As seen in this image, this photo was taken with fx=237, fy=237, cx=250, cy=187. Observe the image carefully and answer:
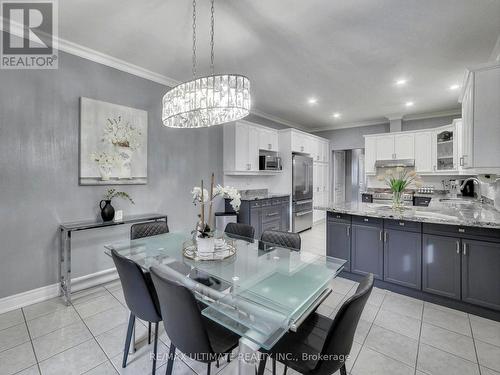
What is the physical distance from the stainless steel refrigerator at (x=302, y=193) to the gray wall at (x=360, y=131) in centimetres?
144

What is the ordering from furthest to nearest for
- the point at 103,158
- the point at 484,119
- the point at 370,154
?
the point at 370,154
the point at 103,158
the point at 484,119

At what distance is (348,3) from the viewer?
206 cm

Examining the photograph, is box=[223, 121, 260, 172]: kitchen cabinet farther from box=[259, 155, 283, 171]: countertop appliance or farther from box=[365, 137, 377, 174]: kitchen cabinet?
box=[365, 137, 377, 174]: kitchen cabinet

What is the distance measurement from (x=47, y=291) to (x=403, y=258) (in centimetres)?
403

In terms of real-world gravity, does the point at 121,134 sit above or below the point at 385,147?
below

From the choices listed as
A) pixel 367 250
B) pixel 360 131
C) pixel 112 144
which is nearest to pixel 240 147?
pixel 112 144

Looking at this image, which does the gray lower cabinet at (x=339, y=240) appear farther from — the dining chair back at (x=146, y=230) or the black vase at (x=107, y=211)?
the black vase at (x=107, y=211)

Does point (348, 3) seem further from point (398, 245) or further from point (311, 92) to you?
point (398, 245)

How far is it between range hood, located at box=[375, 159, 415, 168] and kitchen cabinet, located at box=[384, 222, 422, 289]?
11.5 ft

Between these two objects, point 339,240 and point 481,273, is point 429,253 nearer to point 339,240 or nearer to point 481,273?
point 481,273

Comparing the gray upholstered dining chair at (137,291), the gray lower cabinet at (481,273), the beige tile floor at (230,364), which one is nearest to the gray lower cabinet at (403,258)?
the beige tile floor at (230,364)

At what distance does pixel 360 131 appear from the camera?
6.56 metres

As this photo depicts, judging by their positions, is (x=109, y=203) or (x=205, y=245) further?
(x=109, y=203)

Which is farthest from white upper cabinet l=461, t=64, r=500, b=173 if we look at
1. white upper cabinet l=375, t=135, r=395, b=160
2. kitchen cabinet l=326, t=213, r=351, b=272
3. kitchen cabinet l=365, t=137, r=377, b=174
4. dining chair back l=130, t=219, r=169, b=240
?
kitchen cabinet l=365, t=137, r=377, b=174
